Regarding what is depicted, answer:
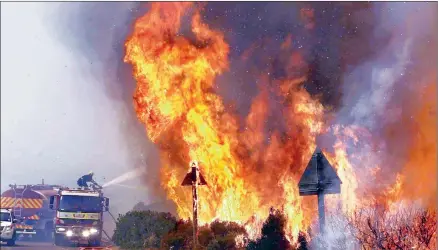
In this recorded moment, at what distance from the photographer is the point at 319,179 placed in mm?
11703

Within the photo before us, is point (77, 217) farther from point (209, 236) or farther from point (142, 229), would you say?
point (209, 236)

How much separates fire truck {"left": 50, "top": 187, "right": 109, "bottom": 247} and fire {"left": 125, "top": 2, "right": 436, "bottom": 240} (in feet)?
18.0

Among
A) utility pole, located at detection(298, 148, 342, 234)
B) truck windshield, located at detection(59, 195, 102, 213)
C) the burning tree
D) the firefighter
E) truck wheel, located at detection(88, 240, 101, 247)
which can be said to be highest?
the firefighter

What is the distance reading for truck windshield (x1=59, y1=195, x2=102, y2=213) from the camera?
26.8 metres

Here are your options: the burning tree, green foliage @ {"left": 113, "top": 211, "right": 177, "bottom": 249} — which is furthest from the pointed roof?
green foliage @ {"left": 113, "top": 211, "right": 177, "bottom": 249}

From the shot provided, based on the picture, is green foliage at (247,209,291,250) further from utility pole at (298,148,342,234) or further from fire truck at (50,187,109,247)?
fire truck at (50,187,109,247)

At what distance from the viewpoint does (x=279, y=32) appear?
26656mm

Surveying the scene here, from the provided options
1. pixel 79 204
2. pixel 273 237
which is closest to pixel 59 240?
pixel 79 204

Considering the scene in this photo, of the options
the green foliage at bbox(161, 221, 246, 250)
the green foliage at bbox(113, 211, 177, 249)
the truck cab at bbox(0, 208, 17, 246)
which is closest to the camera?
the green foliage at bbox(161, 221, 246, 250)

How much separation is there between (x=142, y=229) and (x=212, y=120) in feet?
19.8

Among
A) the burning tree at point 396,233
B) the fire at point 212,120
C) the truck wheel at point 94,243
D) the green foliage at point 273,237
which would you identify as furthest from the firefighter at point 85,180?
the burning tree at point 396,233

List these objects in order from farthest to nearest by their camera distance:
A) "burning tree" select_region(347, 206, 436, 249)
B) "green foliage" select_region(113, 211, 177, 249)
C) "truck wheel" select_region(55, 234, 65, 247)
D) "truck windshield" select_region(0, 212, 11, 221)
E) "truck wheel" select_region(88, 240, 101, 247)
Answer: "truck wheel" select_region(88, 240, 101, 247), "truck wheel" select_region(55, 234, 65, 247), "truck windshield" select_region(0, 212, 11, 221), "green foliage" select_region(113, 211, 177, 249), "burning tree" select_region(347, 206, 436, 249)

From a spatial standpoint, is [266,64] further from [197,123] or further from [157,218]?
[157,218]

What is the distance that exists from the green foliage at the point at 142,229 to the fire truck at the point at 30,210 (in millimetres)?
11066
